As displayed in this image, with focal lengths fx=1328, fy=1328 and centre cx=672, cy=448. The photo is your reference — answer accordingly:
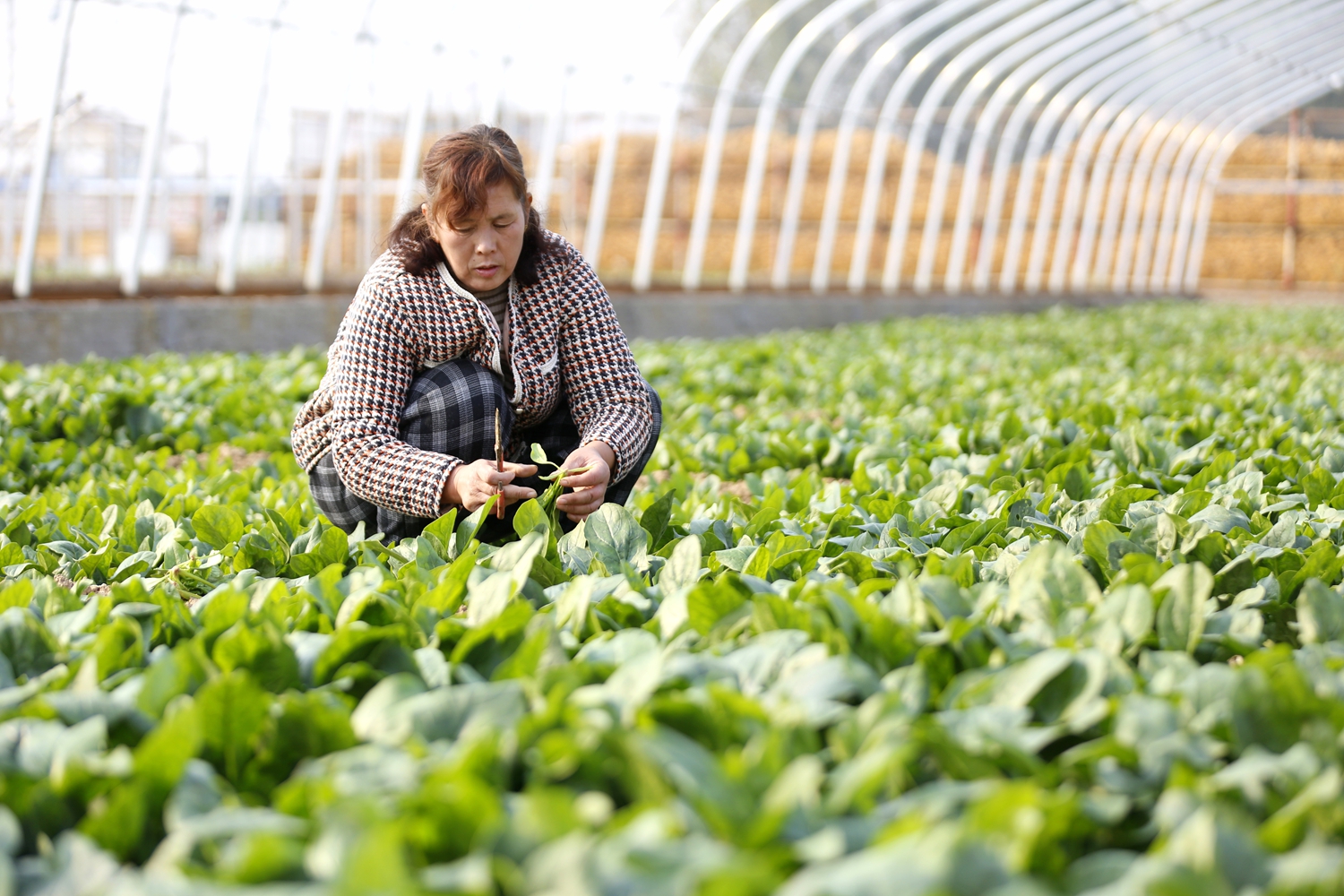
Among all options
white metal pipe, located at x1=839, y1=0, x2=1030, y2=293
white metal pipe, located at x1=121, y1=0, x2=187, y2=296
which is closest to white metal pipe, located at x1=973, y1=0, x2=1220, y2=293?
white metal pipe, located at x1=839, y1=0, x2=1030, y2=293

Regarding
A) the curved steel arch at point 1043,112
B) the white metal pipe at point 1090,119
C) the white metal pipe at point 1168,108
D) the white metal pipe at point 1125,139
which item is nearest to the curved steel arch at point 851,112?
the curved steel arch at point 1043,112

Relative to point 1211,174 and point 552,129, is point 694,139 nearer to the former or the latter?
point 1211,174

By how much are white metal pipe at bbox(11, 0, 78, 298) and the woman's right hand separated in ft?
19.6

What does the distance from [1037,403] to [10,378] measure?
170 inches

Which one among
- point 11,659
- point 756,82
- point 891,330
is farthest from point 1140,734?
point 756,82

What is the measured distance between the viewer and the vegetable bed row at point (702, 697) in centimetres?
119

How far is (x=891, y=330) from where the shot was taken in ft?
39.3

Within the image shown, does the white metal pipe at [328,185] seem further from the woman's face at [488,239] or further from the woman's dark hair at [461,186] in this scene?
the woman's face at [488,239]

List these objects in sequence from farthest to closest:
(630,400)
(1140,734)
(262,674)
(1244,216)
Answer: (1244,216) → (630,400) → (262,674) → (1140,734)

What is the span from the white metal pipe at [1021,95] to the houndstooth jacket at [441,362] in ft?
45.2

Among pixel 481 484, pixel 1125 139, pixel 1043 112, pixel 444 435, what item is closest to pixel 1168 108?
pixel 1125 139

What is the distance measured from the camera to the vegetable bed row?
3.90 ft

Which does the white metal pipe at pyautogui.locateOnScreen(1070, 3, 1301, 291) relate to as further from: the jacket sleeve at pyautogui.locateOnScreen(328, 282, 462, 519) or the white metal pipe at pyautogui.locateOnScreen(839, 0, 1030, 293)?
the jacket sleeve at pyautogui.locateOnScreen(328, 282, 462, 519)

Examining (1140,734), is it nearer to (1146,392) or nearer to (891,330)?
(1146,392)
